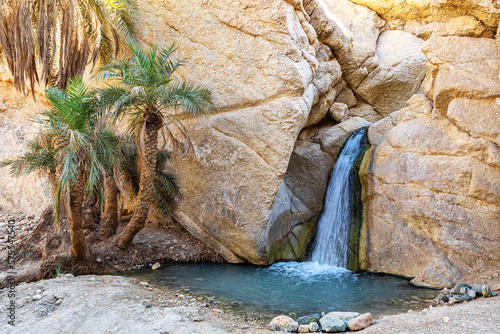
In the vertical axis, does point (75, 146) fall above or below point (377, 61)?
below

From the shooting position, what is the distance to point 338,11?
19781 mm

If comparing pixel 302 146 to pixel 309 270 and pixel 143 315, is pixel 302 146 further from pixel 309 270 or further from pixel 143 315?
pixel 143 315

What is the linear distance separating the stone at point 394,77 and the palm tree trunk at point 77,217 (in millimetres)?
14487

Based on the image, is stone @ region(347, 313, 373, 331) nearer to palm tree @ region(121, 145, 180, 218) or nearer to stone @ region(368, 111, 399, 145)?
palm tree @ region(121, 145, 180, 218)

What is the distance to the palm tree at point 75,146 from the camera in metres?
7.42

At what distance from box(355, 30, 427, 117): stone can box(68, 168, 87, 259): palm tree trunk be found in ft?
47.5

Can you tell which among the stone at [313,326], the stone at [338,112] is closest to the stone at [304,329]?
the stone at [313,326]

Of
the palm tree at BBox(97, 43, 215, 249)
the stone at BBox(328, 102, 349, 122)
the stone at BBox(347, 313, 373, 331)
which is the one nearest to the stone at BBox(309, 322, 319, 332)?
the stone at BBox(347, 313, 373, 331)

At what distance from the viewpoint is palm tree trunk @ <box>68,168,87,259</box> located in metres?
8.09

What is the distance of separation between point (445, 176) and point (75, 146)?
8952mm

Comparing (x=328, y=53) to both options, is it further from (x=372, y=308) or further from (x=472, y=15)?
(x=372, y=308)

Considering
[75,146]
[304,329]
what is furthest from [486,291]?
[75,146]

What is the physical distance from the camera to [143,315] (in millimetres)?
5930

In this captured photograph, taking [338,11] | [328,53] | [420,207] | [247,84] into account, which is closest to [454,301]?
[420,207]
